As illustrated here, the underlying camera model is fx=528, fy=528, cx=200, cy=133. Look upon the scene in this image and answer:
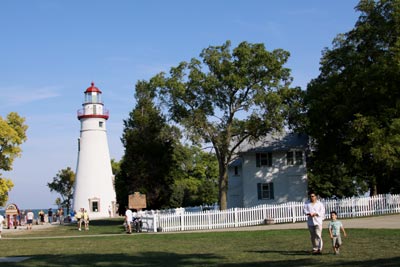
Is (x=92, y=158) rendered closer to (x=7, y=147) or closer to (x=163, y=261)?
(x=7, y=147)

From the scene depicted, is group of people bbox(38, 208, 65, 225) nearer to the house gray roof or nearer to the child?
the house gray roof

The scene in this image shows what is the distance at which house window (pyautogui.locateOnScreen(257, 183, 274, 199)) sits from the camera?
136 feet

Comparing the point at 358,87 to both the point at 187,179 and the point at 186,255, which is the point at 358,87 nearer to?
the point at 186,255

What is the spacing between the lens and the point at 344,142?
3412 centimetres

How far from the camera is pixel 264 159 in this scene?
1649 inches

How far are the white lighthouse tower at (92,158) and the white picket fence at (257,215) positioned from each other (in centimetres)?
2305

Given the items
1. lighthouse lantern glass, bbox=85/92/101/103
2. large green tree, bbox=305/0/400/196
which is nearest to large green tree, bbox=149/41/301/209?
large green tree, bbox=305/0/400/196

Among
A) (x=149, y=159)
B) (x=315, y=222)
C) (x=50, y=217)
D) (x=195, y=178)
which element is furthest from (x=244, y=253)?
(x=195, y=178)

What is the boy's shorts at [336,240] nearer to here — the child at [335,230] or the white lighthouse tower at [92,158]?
the child at [335,230]

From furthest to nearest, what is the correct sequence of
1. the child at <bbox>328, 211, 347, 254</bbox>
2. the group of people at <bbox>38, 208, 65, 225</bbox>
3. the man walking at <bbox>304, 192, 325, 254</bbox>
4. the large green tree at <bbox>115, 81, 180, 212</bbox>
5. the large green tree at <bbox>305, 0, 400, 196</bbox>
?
1. the group of people at <bbox>38, 208, 65, 225</bbox>
2. the large green tree at <bbox>115, 81, 180, 212</bbox>
3. the large green tree at <bbox>305, 0, 400, 196</bbox>
4. the man walking at <bbox>304, 192, 325, 254</bbox>
5. the child at <bbox>328, 211, 347, 254</bbox>

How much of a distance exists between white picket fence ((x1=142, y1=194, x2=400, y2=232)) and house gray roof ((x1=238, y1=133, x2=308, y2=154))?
396 inches

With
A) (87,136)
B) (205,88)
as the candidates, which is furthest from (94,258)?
(87,136)

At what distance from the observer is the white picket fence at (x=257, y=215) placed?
29.8 metres

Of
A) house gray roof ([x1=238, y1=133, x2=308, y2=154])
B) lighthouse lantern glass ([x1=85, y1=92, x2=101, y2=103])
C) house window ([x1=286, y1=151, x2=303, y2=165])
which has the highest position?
lighthouse lantern glass ([x1=85, y1=92, x2=101, y2=103])
